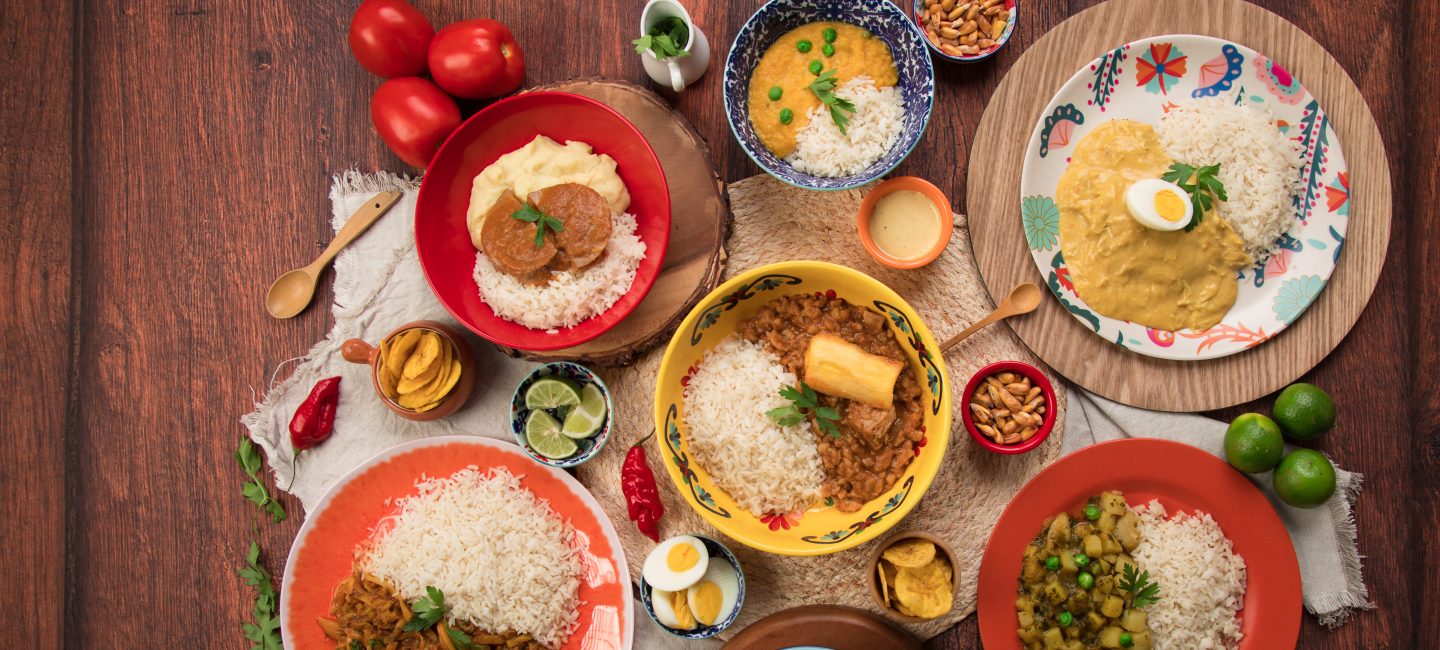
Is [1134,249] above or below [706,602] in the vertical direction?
above

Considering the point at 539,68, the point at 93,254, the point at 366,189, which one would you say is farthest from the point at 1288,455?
the point at 93,254

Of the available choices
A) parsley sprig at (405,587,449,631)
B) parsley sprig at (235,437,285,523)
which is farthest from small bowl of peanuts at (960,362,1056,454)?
parsley sprig at (235,437,285,523)

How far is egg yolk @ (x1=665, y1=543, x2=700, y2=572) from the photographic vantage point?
2855mm

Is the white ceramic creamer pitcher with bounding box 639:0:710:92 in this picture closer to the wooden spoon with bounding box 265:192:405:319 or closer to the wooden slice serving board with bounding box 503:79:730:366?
the wooden slice serving board with bounding box 503:79:730:366

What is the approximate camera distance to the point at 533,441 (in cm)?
296

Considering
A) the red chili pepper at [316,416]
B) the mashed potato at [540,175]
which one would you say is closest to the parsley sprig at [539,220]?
the mashed potato at [540,175]

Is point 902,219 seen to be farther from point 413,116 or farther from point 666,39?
point 413,116

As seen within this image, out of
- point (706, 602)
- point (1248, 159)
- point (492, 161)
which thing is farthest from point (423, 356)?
point (1248, 159)

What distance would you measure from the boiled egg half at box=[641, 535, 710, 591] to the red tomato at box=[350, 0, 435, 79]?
81.8 inches

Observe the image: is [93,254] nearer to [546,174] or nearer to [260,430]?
[260,430]

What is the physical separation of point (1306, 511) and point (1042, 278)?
53.8 inches

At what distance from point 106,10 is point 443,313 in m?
1.84

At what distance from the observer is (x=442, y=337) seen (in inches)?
116

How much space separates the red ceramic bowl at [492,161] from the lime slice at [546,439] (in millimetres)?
316
